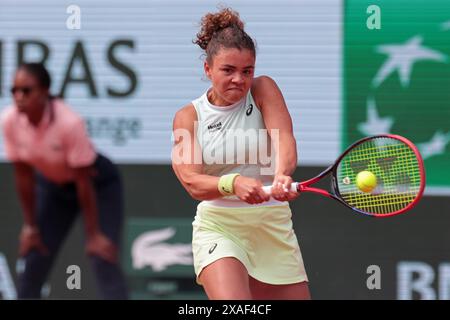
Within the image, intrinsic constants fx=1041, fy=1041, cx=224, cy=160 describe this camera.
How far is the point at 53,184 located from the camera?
685cm

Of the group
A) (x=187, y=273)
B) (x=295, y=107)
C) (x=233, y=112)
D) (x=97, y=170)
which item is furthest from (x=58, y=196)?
(x=233, y=112)

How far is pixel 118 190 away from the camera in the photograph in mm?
6883

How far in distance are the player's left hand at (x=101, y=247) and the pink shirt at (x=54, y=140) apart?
426mm

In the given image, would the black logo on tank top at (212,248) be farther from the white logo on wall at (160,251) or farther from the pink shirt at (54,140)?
the pink shirt at (54,140)

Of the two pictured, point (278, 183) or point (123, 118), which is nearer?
point (278, 183)

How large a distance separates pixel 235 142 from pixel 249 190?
0.31 meters

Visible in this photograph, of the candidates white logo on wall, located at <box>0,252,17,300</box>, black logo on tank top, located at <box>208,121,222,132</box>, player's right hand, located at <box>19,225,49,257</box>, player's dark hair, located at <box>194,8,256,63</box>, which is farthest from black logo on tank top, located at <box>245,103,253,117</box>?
white logo on wall, located at <box>0,252,17,300</box>

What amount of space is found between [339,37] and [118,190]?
176cm

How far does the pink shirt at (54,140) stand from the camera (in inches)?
267

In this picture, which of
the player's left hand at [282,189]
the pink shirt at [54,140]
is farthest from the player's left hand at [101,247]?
the player's left hand at [282,189]

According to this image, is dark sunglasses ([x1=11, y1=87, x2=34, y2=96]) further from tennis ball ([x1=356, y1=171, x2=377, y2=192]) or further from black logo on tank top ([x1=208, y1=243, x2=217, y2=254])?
tennis ball ([x1=356, y1=171, x2=377, y2=192])

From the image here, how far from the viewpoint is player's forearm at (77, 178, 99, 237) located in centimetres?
684

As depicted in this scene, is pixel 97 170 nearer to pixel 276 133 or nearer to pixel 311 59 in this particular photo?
pixel 311 59

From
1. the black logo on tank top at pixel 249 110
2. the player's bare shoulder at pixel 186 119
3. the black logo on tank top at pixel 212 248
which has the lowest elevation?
the black logo on tank top at pixel 212 248
